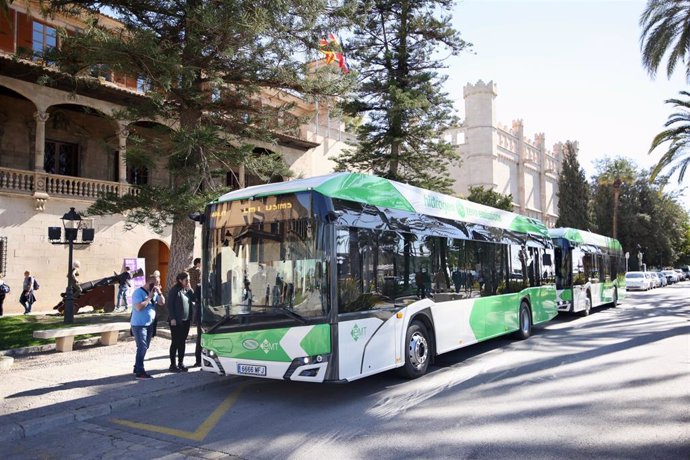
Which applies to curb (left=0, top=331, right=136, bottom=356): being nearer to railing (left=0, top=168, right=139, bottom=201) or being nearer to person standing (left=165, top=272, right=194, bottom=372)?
person standing (left=165, top=272, right=194, bottom=372)

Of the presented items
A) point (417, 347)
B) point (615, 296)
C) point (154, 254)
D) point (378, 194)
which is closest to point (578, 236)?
point (615, 296)

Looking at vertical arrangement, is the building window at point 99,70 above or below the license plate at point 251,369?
above

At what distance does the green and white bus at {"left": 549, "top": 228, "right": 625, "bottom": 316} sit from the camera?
55.8ft

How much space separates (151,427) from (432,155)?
1939 centimetres

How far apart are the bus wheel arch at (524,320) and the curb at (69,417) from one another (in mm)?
8236

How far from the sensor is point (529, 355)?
10.6 metres

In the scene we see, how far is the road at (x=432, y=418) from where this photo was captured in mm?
5293

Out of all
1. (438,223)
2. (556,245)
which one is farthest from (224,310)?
(556,245)

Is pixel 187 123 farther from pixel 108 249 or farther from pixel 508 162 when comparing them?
pixel 508 162

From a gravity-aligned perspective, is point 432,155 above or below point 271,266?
above

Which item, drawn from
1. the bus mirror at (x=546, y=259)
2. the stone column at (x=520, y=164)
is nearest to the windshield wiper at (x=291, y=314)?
the bus mirror at (x=546, y=259)

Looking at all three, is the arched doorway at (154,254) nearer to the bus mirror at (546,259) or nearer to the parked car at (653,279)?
the bus mirror at (546,259)

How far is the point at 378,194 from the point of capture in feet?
26.7

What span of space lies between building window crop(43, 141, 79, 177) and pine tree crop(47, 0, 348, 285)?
9651mm
